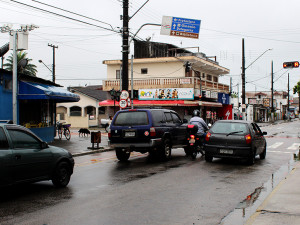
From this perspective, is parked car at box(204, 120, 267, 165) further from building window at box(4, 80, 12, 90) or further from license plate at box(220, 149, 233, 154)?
building window at box(4, 80, 12, 90)

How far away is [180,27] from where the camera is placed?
19891 mm

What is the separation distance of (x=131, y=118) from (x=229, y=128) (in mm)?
3515

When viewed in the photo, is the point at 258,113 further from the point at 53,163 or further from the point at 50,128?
the point at 53,163

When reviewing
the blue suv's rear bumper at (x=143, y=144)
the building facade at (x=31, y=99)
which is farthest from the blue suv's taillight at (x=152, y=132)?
the building facade at (x=31, y=99)

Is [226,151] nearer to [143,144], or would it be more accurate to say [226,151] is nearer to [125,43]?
[143,144]

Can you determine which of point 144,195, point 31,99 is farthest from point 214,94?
point 144,195

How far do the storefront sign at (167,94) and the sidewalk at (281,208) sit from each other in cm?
2850

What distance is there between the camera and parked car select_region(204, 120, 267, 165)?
12.5 m

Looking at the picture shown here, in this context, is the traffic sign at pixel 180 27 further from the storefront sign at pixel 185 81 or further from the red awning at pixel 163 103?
the storefront sign at pixel 185 81

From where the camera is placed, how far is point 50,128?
20234mm

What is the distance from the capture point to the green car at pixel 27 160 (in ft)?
23.4

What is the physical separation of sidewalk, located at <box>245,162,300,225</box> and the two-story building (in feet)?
89.3

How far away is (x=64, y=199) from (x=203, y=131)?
8592 millimetres

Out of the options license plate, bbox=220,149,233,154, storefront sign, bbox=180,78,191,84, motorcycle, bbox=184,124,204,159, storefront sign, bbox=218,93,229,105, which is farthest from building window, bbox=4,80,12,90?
storefront sign, bbox=218,93,229,105
